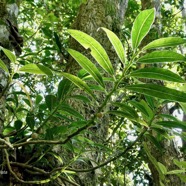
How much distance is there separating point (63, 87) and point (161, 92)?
0.27m

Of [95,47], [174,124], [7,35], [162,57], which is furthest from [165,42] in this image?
[7,35]

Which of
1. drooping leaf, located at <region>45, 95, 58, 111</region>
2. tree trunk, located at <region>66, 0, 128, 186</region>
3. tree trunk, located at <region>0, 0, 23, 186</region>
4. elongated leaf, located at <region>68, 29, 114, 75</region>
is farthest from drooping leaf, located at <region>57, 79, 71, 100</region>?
tree trunk, located at <region>66, 0, 128, 186</region>

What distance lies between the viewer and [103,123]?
1.25 metres

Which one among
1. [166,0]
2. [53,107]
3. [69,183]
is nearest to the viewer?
[53,107]

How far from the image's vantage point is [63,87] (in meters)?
0.74

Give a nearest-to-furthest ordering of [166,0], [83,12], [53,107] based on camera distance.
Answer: [53,107] → [83,12] → [166,0]

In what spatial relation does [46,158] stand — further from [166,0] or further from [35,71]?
Result: [166,0]

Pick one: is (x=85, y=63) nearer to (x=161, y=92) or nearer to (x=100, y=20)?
(x=161, y=92)

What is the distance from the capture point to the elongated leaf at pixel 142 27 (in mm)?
580

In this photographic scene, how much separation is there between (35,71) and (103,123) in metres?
0.64

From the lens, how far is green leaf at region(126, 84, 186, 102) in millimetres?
591

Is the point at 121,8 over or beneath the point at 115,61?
over

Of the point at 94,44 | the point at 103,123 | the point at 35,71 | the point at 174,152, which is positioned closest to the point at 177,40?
the point at 94,44

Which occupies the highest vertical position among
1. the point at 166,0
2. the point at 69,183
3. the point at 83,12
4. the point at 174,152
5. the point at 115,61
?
the point at 166,0
